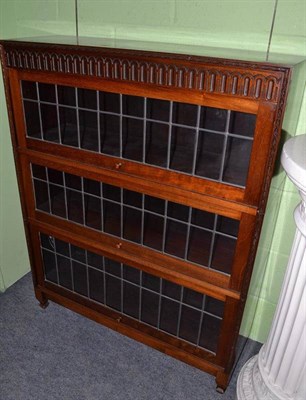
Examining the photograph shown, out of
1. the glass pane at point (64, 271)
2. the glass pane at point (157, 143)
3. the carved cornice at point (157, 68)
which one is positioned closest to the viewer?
the carved cornice at point (157, 68)

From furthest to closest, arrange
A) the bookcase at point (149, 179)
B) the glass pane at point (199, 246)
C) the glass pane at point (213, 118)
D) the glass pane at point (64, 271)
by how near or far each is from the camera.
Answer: the glass pane at point (64, 271), the glass pane at point (199, 246), the glass pane at point (213, 118), the bookcase at point (149, 179)

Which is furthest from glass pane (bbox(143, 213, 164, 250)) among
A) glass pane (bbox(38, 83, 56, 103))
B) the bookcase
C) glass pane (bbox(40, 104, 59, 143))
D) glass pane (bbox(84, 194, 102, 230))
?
glass pane (bbox(38, 83, 56, 103))

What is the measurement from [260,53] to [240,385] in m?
1.50

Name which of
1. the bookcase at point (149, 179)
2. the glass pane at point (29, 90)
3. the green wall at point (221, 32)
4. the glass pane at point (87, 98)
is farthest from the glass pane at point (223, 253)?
the glass pane at point (29, 90)

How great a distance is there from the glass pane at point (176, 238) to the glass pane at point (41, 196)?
0.68 metres

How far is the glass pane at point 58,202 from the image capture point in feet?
6.26

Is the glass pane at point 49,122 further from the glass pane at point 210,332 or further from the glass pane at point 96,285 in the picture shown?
the glass pane at point 210,332

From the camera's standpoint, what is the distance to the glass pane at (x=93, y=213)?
184cm

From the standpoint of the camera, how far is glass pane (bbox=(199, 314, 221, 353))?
1.76 m

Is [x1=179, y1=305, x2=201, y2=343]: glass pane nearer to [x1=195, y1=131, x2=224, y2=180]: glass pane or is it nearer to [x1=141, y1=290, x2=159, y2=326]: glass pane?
[x1=141, y1=290, x2=159, y2=326]: glass pane

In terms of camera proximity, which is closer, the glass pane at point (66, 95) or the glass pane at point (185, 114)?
the glass pane at point (185, 114)

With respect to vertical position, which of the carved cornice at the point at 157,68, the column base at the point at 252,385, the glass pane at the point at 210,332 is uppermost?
the carved cornice at the point at 157,68

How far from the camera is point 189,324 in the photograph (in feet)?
6.04

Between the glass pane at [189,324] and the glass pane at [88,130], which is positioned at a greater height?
the glass pane at [88,130]
